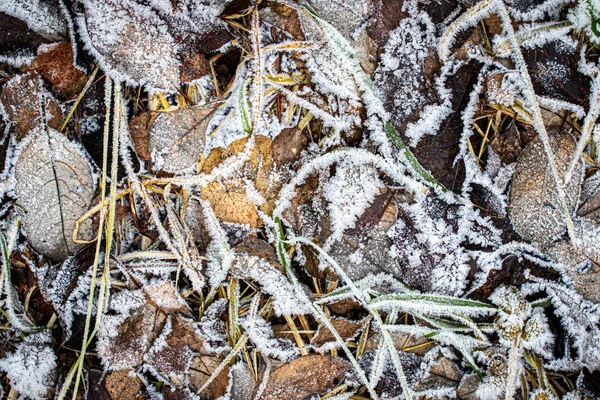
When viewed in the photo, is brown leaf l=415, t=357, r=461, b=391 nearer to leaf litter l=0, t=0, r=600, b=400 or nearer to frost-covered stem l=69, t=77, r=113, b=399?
leaf litter l=0, t=0, r=600, b=400

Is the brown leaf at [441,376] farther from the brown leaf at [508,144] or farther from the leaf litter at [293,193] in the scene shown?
the brown leaf at [508,144]

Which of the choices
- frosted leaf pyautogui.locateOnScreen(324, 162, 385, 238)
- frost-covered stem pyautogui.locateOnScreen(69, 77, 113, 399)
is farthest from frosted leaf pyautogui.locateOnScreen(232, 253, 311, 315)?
frost-covered stem pyautogui.locateOnScreen(69, 77, 113, 399)

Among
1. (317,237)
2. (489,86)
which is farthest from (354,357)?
(489,86)

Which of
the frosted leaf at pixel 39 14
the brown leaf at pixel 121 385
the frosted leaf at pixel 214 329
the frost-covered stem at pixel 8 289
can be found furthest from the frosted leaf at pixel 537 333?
the frosted leaf at pixel 39 14

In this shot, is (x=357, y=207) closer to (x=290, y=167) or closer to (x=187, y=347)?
(x=290, y=167)

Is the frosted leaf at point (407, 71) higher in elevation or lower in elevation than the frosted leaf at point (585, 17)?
lower

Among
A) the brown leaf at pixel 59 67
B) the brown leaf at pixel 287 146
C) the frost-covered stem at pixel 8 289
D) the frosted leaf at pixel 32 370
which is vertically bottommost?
the frosted leaf at pixel 32 370
